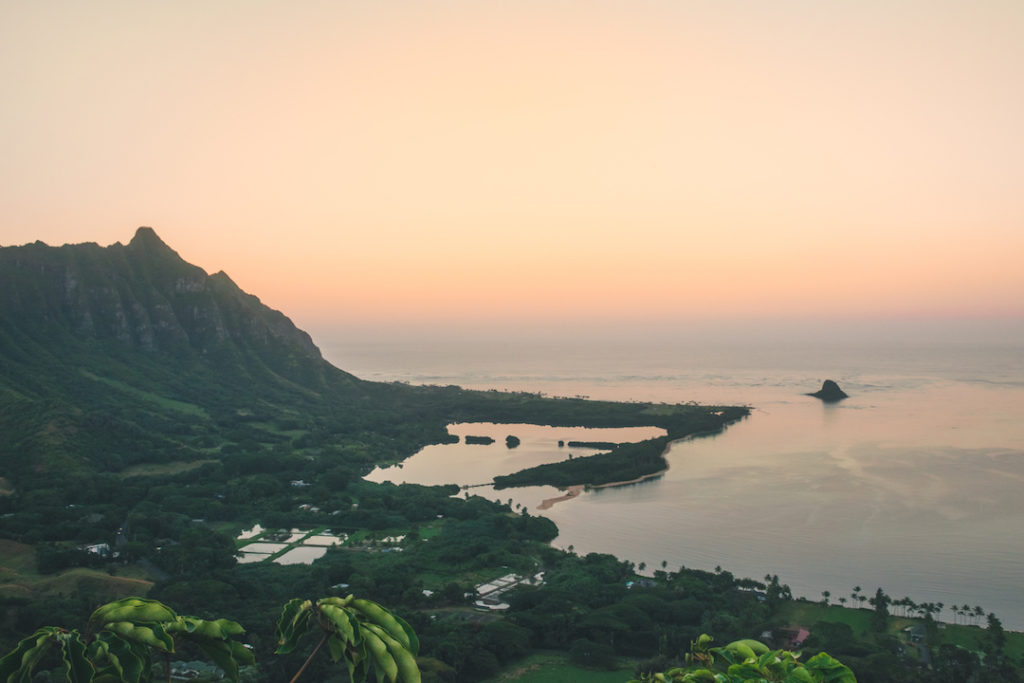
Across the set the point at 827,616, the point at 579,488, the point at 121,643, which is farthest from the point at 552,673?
the point at 579,488

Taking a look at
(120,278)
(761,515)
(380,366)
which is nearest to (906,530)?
(761,515)

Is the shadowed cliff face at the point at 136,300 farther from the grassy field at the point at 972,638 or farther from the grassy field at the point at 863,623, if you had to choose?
the grassy field at the point at 972,638

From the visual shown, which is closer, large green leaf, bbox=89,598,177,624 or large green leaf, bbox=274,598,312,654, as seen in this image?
large green leaf, bbox=89,598,177,624

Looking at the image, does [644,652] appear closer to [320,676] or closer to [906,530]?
[320,676]

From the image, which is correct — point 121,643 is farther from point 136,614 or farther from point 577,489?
point 577,489

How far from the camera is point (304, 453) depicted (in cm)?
4597

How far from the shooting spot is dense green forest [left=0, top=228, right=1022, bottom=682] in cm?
1847

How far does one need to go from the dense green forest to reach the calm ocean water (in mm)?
2501

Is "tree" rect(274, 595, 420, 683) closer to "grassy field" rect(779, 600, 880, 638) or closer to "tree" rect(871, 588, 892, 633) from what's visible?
"grassy field" rect(779, 600, 880, 638)

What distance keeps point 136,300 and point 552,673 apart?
215ft

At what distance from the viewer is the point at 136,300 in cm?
7044

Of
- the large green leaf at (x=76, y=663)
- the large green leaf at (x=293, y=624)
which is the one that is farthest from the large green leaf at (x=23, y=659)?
the large green leaf at (x=293, y=624)

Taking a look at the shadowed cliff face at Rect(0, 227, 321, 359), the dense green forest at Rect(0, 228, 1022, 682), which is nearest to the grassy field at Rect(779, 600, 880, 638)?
the dense green forest at Rect(0, 228, 1022, 682)

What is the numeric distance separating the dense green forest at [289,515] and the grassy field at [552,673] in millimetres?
369
